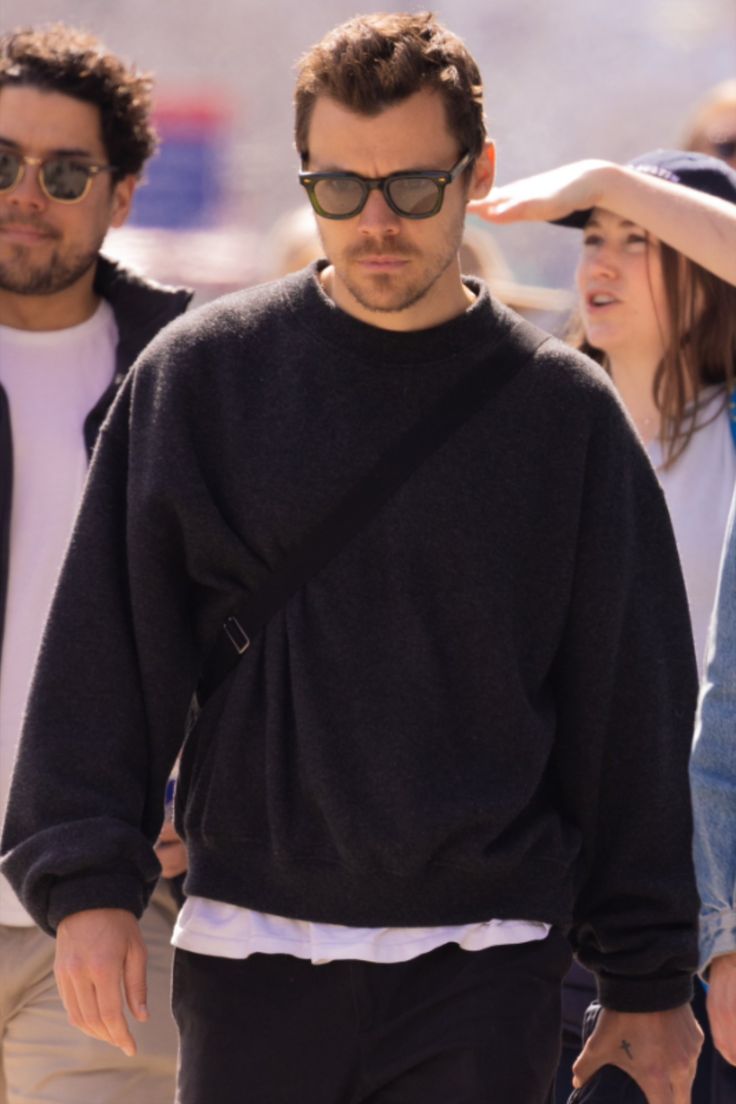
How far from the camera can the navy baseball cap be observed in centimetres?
467

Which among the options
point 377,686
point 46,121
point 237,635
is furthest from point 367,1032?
point 46,121

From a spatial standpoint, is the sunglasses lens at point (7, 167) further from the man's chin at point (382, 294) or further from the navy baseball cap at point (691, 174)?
the man's chin at point (382, 294)

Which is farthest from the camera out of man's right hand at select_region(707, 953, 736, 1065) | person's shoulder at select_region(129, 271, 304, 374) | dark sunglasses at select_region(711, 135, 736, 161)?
dark sunglasses at select_region(711, 135, 736, 161)

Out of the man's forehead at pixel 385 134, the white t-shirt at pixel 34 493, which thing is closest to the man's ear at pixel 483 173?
the man's forehead at pixel 385 134

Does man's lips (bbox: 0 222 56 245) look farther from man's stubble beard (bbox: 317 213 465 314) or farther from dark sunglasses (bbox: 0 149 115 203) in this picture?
man's stubble beard (bbox: 317 213 465 314)

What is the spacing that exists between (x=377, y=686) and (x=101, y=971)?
0.57 meters

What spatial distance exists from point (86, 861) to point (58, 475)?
125cm

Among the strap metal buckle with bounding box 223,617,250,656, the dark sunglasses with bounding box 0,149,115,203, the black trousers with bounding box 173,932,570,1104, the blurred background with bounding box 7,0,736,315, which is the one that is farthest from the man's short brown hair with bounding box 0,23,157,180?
the blurred background with bounding box 7,0,736,315

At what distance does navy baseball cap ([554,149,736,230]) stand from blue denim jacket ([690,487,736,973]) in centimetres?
166

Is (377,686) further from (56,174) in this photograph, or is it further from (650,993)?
(56,174)

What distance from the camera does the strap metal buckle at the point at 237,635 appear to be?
10.7ft

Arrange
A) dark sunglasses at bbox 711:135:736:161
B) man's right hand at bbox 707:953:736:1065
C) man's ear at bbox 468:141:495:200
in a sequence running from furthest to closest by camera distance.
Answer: dark sunglasses at bbox 711:135:736:161, man's ear at bbox 468:141:495:200, man's right hand at bbox 707:953:736:1065

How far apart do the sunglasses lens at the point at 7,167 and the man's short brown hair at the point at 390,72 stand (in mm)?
1133

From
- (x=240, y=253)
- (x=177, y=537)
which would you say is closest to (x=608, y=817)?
(x=177, y=537)
